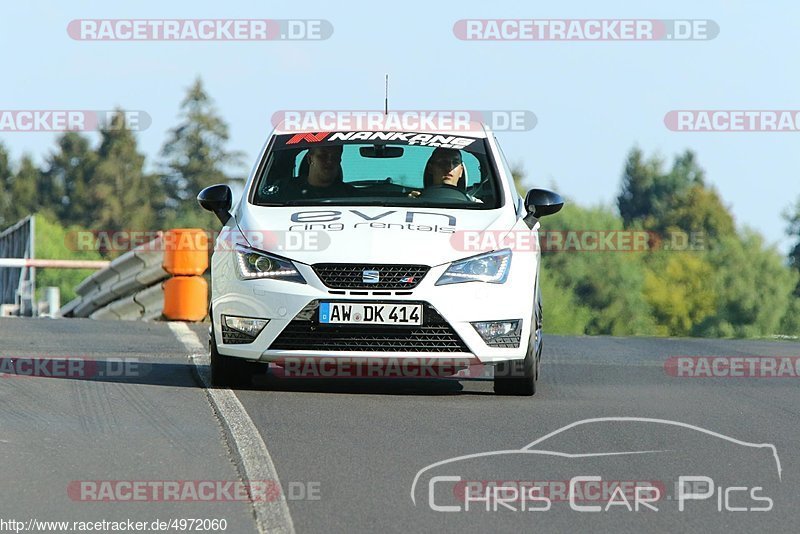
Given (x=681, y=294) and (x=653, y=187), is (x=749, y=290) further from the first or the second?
(x=653, y=187)

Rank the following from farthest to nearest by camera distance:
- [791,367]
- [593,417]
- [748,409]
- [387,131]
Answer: [791,367], [387,131], [748,409], [593,417]

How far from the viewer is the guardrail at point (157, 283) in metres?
17.6

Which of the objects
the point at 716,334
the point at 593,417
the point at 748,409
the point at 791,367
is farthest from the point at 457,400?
the point at 716,334

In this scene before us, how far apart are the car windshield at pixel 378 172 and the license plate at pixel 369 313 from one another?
1.00 m

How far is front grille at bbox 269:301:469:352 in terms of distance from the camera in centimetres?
920

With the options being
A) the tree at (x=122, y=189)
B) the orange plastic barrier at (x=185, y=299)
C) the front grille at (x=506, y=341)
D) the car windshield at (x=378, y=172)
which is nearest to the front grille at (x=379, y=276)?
the front grille at (x=506, y=341)

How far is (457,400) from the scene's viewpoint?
9523 mm

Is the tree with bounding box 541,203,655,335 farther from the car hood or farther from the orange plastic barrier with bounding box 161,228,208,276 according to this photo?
the car hood

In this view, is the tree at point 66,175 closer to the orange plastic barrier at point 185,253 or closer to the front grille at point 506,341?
the orange plastic barrier at point 185,253

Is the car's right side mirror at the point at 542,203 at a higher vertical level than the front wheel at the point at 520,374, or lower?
higher

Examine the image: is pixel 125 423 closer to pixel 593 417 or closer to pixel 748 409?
pixel 593 417

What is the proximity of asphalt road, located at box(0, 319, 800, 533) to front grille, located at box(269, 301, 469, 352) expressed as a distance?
333 millimetres

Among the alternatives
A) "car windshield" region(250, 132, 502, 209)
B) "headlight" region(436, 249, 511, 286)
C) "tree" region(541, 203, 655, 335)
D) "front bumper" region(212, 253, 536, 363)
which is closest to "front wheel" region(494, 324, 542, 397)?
"front bumper" region(212, 253, 536, 363)

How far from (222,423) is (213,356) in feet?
5.68
